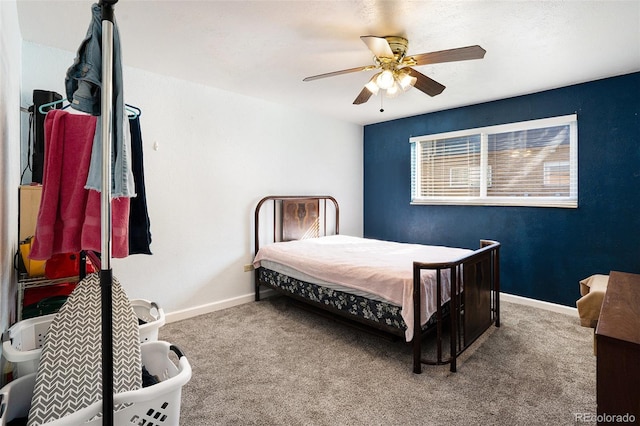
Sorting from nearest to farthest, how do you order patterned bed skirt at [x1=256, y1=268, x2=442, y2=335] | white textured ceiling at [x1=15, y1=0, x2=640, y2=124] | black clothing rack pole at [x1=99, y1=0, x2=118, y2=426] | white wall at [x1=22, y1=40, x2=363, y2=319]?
black clothing rack pole at [x1=99, y1=0, x2=118, y2=426] → white textured ceiling at [x1=15, y1=0, x2=640, y2=124] → patterned bed skirt at [x1=256, y1=268, x2=442, y2=335] → white wall at [x1=22, y1=40, x2=363, y2=319]

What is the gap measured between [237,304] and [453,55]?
3.19 m

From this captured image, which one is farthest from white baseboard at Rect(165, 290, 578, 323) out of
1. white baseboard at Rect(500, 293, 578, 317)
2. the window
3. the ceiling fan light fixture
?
the ceiling fan light fixture

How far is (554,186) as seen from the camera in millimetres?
3463

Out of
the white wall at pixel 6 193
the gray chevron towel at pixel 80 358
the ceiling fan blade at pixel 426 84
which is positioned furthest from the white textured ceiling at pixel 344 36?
the gray chevron towel at pixel 80 358

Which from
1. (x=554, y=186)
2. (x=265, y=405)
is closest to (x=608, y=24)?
(x=554, y=186)

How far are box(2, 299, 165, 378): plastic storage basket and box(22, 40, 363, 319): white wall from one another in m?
1.43

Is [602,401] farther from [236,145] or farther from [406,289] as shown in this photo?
[236,145]

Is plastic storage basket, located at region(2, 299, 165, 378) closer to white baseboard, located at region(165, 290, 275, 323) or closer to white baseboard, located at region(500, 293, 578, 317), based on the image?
white baseboard, located at region(165, 290, 275, 323)

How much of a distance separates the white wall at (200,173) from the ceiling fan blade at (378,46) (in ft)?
6.64

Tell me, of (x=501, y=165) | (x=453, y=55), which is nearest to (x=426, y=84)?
(x=453, y=55)

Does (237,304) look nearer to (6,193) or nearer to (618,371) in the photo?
(6,193)

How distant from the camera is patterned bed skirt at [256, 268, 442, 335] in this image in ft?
7.81

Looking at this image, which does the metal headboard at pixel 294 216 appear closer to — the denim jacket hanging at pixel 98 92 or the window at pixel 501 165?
the window at pixel 501 165

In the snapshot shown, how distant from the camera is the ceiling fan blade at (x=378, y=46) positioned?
1916 mm
